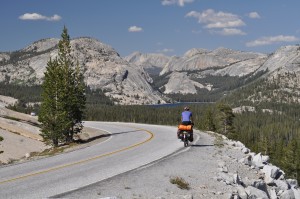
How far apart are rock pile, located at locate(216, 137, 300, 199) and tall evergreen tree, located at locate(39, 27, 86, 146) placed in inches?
964

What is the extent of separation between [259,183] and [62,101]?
29558 mm

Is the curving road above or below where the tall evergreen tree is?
below

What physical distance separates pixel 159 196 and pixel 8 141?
58635 millimetres

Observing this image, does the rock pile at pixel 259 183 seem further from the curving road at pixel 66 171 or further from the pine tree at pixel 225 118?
the pine tree at pixel 225 118

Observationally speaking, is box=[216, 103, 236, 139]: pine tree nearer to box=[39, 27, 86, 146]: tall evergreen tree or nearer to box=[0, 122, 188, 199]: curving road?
box=[39, 27, 86, 146]: tall evergreen tree

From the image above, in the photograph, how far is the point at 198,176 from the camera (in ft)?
60.0

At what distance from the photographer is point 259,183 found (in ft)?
60.3

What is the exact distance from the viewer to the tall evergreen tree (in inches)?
1719

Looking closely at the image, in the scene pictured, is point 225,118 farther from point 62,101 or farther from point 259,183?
point 259,183

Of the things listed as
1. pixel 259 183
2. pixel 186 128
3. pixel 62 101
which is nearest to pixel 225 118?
pixel 62 101

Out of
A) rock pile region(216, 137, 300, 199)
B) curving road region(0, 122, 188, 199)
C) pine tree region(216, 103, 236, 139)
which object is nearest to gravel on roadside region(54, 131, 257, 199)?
rock pile region(216, 137, 300, 199)

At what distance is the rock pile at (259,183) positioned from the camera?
1637 centimetres

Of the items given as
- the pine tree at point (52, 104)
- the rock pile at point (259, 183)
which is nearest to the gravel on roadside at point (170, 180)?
the rock pile at point (259, 183)

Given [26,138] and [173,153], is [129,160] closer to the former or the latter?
[173,153]
